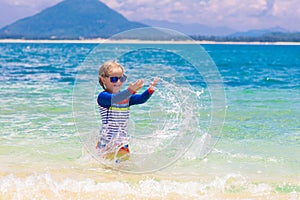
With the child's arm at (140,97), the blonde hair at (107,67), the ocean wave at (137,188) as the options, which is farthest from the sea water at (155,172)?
the child's arm at (140,97)

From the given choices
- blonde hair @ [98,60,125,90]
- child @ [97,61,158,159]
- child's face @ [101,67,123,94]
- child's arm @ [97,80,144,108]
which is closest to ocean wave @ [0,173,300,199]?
child @ [97,61,158,159]

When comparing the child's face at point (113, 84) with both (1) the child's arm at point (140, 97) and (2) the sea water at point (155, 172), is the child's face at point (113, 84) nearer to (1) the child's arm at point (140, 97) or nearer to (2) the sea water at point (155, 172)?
(1) the child's arm at point (140, 97)

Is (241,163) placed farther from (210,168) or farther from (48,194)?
(48,194)

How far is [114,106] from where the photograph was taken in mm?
5293

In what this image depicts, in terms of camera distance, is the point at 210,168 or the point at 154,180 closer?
the point at 154,180

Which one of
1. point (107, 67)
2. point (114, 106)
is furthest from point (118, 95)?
point (107, 67)

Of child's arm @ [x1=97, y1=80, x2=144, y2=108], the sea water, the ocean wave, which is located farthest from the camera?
the sea water

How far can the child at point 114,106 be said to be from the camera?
5.22 m

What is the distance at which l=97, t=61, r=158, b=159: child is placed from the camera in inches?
206

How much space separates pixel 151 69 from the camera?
594 centimetres

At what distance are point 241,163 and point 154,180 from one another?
168 centimetres

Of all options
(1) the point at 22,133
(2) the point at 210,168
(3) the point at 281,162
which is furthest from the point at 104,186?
(1) the point at 22,133

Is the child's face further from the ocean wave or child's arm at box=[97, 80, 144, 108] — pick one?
the ocean wave

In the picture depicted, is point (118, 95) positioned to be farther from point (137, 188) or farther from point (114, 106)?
point (137, 188)
